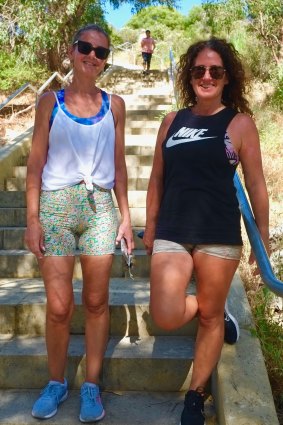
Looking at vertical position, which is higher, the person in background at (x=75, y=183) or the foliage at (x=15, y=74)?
the foliage at (x=15, y=74)

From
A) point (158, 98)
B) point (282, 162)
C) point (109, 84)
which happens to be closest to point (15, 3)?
point (109, 84)

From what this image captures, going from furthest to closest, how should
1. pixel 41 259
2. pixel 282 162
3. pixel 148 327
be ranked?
1. pixel 282 162
2. pixel 148 327
3. pixel 41 259

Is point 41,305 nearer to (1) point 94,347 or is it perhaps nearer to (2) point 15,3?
(1) point 94,347

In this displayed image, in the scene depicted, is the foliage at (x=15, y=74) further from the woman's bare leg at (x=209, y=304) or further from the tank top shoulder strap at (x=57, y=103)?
the woman's bare leg at (x=209, y=304)

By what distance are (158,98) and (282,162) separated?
4.92 m

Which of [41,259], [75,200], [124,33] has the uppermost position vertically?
[124,33]

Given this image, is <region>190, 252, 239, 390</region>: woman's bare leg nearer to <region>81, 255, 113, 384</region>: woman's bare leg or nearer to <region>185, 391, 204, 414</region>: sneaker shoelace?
<region>185, 391, 204, 414</region>: sneaker shoelace

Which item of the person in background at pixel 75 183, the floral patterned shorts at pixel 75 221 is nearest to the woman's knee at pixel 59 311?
the person in background at pixel 75 183

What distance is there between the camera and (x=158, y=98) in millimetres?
10781

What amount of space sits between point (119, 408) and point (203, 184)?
1.37 metres

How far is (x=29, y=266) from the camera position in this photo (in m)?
4.07

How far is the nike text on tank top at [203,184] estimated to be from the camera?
2.19 m

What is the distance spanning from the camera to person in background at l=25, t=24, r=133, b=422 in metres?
2.32

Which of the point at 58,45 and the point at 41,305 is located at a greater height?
Answer: the point at 58,45
